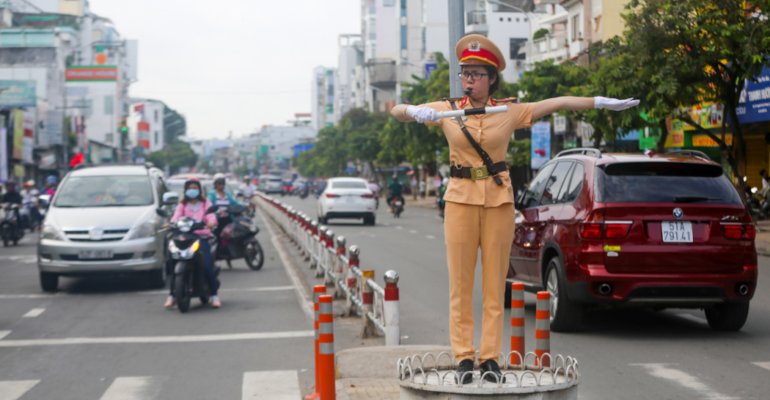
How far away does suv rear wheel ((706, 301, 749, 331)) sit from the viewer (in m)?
11.1

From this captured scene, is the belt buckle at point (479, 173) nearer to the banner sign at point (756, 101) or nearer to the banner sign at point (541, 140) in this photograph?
the banner sign at point (756, 101)

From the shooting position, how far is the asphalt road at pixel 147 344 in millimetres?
9180

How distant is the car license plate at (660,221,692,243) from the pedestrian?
4.44 metres

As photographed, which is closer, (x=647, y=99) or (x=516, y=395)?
(x=516, y=395)

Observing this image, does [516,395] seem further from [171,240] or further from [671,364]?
[171,240]

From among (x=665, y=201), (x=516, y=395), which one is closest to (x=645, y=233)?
(x=665, y=201)

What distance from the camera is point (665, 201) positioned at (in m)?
10.6

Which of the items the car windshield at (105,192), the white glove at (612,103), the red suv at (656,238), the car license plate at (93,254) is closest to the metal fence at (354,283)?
the red suv at (656,238)

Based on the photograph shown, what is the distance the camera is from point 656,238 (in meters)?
10.6

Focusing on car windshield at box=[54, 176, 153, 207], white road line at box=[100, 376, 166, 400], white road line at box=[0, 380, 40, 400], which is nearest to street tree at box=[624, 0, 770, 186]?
car windshield at box=[54, 176, 153, 207]

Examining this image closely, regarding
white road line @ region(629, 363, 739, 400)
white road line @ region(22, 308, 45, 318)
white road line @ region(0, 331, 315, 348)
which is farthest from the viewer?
white road line @ region(22, 308, 45, 318)

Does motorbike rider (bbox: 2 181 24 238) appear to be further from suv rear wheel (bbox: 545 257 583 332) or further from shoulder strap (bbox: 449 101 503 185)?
shoulder strap (bbox: 449 101 503 185)

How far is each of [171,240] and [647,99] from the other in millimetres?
13967

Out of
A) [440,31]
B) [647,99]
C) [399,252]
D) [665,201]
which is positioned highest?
[440,31]
